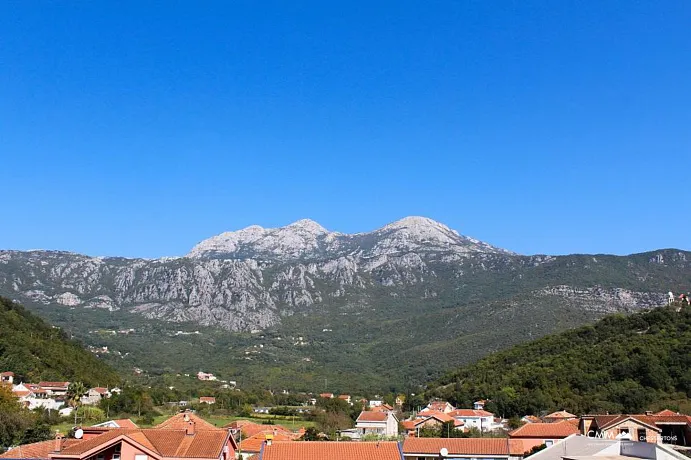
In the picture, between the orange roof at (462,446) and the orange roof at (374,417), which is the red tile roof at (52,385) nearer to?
the orange roof at (374,417)

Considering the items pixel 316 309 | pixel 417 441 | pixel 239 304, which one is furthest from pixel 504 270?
pixel 417 441

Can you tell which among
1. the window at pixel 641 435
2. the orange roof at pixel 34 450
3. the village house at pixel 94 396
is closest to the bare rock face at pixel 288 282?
the village house at pixel 94 396

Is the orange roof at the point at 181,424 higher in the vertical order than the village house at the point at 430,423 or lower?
higher

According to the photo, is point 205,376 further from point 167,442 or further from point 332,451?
point 332,451

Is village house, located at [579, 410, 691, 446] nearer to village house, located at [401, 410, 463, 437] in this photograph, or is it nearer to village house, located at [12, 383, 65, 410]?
village house, located at [401, 410, 463, 437]

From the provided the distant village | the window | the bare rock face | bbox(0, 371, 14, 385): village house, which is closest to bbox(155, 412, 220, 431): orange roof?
the distant village

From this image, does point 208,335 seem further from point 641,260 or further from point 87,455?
point 87,455
